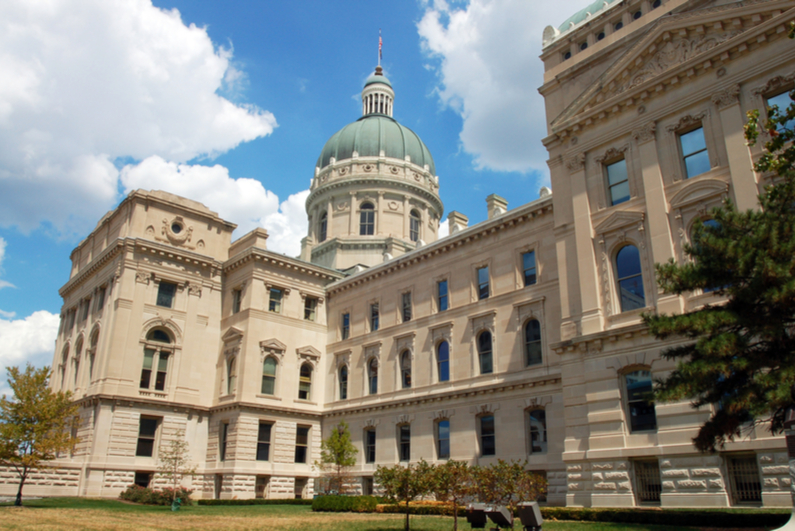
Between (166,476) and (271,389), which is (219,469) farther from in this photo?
(271,389)

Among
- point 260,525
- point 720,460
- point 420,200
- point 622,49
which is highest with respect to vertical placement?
point 420,200

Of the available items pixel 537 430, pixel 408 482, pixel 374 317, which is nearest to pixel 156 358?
pixel 374 317

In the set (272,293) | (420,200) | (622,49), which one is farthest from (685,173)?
(420,200)

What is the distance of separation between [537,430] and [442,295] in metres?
11.5

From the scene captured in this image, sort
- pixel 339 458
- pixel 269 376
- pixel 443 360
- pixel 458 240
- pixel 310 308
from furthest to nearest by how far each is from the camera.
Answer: pixel 310 308 → pixel 269 376 → pixel 339 458 → pixel 458 240 → pixel 443 360

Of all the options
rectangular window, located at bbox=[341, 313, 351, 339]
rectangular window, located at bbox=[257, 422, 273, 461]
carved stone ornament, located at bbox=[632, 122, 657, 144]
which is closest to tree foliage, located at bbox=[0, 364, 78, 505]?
rectangular window, located at bbox=[257, 422, 273, 461]

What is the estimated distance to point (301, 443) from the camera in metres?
46.8

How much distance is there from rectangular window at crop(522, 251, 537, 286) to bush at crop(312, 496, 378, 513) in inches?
584

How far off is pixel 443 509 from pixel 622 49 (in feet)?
75.1

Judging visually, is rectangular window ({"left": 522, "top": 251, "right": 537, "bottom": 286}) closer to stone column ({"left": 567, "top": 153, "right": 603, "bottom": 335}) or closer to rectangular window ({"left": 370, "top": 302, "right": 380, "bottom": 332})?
stone column ({"left": 567, "top": 153, "right": 603, "bottom": 335})

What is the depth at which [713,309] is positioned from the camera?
1675 cm

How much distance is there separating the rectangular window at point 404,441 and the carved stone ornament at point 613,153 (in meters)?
21.5

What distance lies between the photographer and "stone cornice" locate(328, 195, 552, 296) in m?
36.6

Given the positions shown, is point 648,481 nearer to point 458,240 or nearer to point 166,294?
point 458,240
